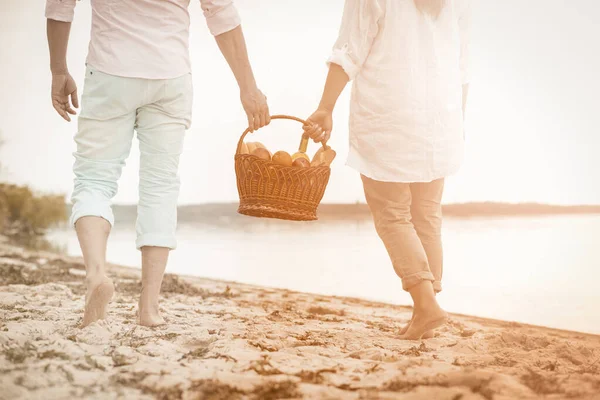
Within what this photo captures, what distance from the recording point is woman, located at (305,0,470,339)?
7.39 ft

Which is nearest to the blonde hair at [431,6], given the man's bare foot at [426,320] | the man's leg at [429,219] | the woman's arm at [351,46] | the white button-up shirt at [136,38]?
the woman's arm at [351,46]

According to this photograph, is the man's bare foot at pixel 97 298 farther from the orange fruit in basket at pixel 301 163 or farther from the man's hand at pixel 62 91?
the orange fruit in basket at pixel 301 163

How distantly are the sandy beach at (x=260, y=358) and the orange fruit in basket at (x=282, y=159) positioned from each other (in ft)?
1.98

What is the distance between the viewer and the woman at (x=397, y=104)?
2252mm

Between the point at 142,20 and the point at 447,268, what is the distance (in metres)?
3.00

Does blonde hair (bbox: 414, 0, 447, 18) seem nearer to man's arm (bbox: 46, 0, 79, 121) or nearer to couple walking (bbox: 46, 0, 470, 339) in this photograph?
couple walking (bbox: 46, 0, 470, 339)

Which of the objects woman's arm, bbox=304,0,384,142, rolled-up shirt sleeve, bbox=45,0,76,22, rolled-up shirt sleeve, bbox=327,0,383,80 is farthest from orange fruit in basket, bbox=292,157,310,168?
rolled-up shirt sleeve, bbox=45,0,76,22

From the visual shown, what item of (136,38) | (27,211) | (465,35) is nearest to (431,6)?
(465,35)

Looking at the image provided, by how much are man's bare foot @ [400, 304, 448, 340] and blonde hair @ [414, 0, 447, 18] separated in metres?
1.01

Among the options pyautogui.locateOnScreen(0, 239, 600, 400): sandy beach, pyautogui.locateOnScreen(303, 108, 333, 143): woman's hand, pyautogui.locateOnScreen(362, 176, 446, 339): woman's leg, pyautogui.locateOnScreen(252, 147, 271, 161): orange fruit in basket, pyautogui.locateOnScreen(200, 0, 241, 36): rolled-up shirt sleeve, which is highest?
pyautogui.locateOnScreen(200, 0, 241, 36): rolled-up shirt sleeve

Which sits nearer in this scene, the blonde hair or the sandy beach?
the sandy beach

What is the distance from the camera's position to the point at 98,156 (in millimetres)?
2074

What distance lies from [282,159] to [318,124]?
0.20 m

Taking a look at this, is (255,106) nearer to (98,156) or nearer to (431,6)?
(98,156)
